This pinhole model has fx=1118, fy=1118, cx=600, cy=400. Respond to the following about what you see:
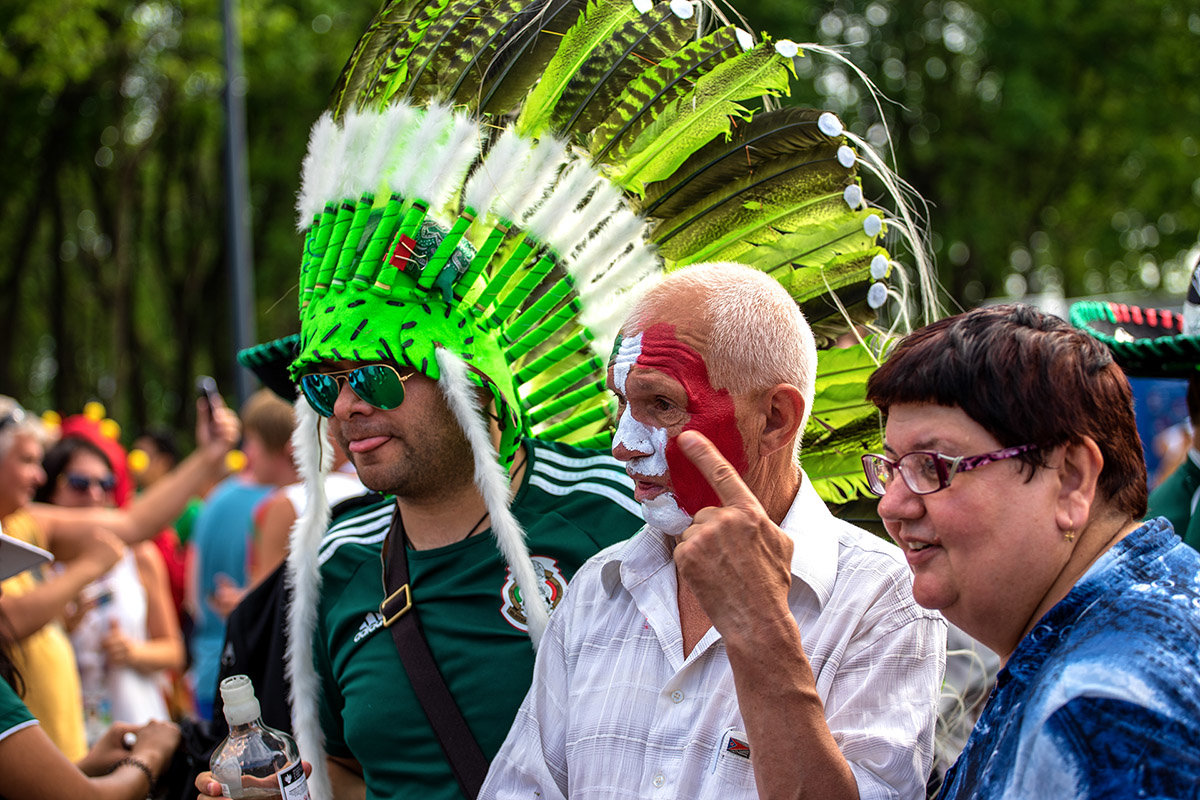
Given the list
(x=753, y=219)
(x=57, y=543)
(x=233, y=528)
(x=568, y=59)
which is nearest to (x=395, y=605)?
(x=753, y=219)

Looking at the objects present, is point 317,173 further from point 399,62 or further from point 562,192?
point 562,192

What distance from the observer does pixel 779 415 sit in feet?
7.05

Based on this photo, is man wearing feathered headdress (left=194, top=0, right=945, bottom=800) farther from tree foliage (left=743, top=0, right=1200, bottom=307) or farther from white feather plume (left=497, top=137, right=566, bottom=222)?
tree foliage (left=743, top=0, right=1200, bottom=307)

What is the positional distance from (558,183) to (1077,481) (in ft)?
5.41

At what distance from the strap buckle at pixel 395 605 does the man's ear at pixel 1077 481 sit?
161cm

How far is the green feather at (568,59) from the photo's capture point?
2838 millimetres

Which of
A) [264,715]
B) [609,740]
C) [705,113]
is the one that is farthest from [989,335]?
[264,715]

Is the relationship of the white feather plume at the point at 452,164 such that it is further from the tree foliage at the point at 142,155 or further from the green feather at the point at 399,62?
the tree foliage at the point at 142,155

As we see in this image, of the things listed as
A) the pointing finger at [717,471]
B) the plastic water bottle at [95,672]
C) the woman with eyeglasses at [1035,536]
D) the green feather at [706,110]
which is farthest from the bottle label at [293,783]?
the plastic water bottle at [95,672]

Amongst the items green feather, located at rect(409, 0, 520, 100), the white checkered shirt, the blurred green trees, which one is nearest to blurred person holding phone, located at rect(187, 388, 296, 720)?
green feather, located at rect(409, 0, 520, 100)

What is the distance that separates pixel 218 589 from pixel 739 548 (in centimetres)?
427

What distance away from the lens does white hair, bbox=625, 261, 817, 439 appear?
2.13m

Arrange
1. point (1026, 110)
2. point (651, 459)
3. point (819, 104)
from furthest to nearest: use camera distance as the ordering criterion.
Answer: point (1026, 110) < point (819, 104) < point (651, 459)

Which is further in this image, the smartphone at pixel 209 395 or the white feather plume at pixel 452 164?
the smartphone at pixel 209 395
